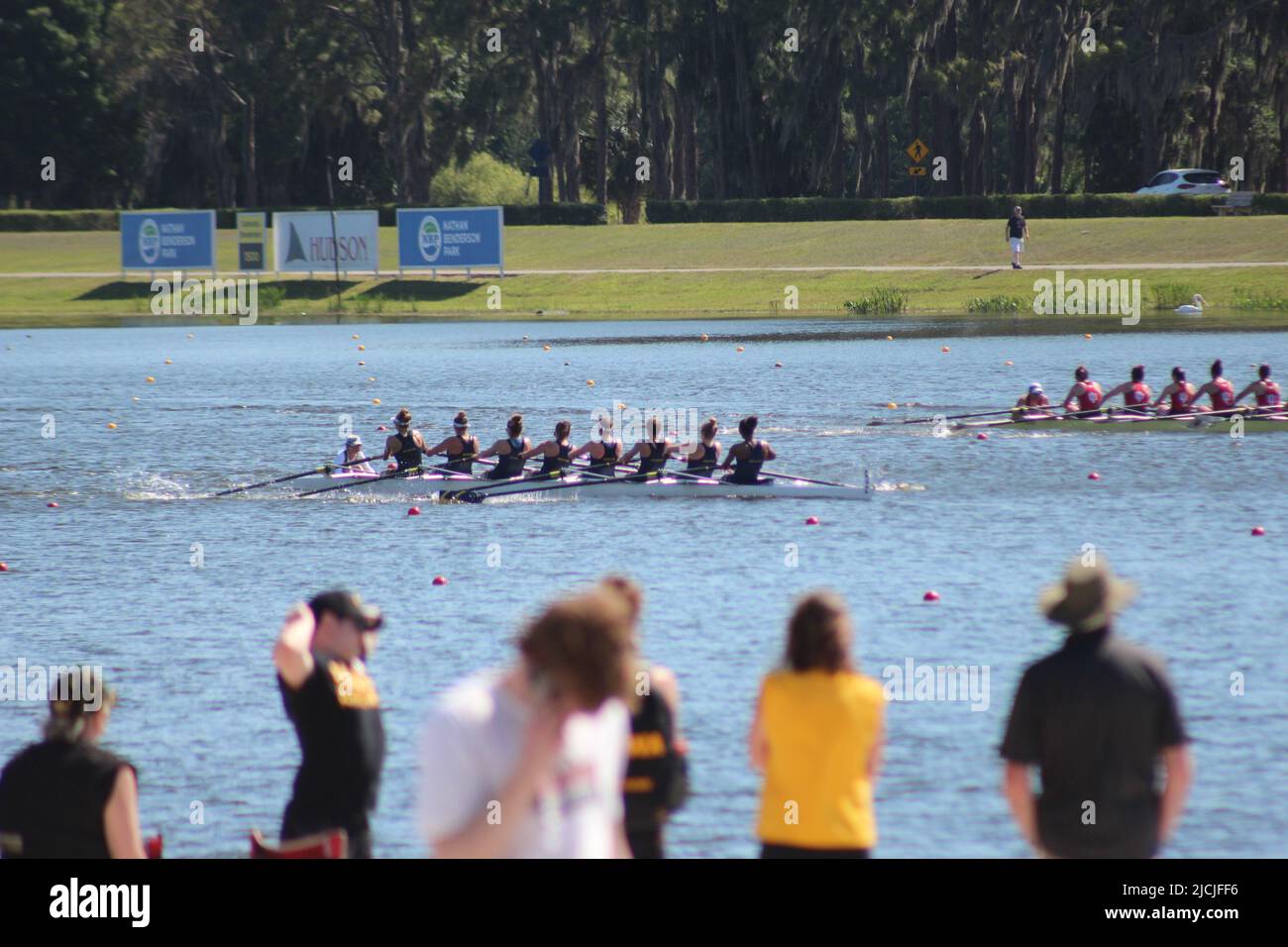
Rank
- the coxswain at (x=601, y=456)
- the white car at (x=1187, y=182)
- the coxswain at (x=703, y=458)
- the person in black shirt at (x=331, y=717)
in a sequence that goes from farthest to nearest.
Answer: the white car at (x=1187, y=182) < the coxswain at (x=601, y=456) < the coxswain at (x=703, y=458) < the person in black shirt at (x=331, y=717)

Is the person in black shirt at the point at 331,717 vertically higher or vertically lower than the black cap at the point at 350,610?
lower

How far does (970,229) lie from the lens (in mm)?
71500

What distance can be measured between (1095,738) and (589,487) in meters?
21.4

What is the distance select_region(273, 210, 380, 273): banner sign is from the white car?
30.7 metres

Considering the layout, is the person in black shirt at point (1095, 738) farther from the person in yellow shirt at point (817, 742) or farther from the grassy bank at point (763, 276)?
the grassy bank at point (763, 276)

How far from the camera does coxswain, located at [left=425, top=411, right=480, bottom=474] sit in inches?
1158

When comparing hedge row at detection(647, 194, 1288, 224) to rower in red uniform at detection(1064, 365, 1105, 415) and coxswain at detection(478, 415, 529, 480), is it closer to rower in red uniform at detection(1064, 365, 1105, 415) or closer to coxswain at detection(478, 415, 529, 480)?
rower in red uniform at detection(1064, 365, 1105, 415)

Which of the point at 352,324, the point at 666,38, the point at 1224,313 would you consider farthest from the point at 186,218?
the point at 1224,313

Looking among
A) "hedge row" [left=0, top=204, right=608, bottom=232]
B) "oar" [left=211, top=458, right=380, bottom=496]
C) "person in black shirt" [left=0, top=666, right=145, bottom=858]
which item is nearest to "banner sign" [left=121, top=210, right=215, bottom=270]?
"hedge row" [left=0, top=204, right=608, bottom=232]

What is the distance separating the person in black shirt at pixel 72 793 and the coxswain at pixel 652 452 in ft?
67.6

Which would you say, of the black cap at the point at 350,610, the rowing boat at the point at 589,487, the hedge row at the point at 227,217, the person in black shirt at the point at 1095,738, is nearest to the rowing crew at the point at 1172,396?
the rowing boat at the point at 589,487

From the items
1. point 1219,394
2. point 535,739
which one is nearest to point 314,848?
point 535,739

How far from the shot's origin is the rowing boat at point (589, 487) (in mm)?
27781
